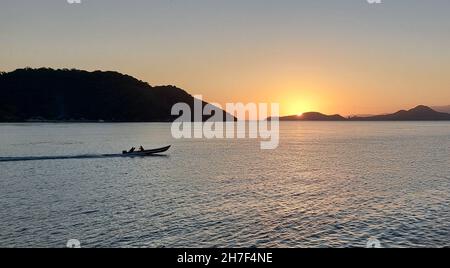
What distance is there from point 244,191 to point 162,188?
13.1 meters

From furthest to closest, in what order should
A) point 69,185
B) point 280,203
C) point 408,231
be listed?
point 69,185 < point 280,203 < point 408,231

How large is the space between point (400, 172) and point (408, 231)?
4688 cm

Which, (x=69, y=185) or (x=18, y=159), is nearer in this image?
(x=69, y=185)

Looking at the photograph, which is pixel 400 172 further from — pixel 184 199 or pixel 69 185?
pixel 69 185

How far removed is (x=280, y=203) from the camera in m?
48.9

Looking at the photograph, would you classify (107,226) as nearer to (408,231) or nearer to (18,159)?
(408,231)

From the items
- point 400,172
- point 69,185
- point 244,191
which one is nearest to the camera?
point 244,191

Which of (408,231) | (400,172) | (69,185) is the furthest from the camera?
(400,172)

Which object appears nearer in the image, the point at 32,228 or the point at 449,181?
the point at 32,228

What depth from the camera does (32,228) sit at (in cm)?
3606
